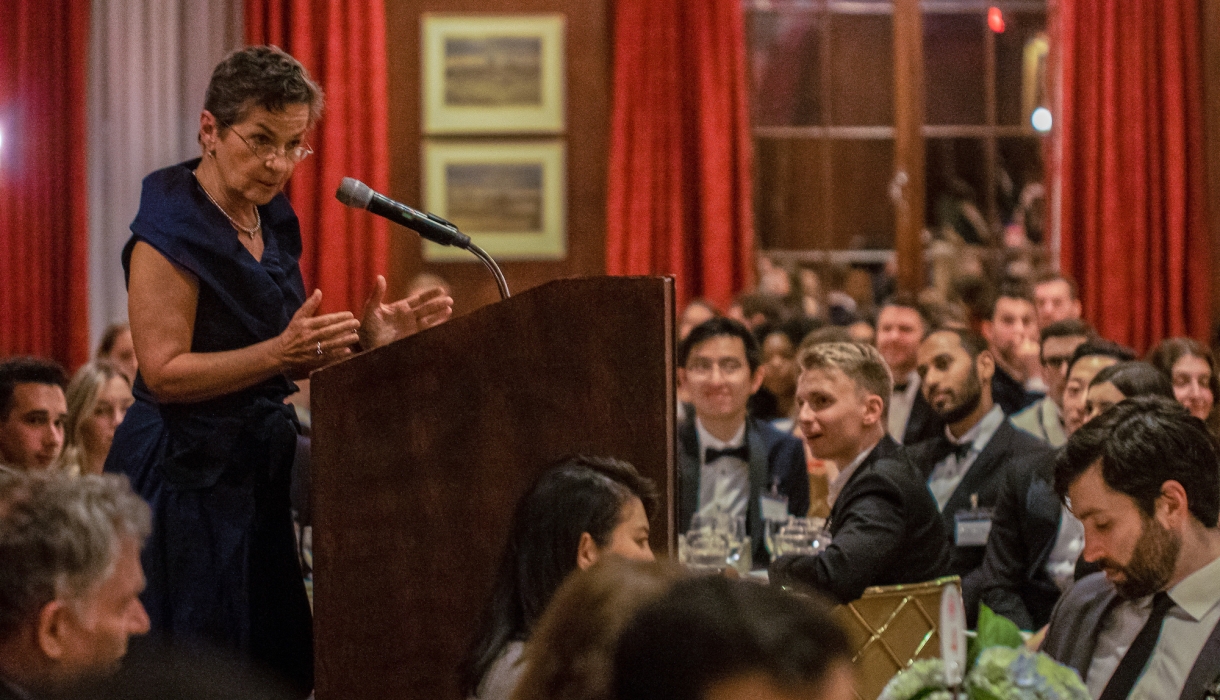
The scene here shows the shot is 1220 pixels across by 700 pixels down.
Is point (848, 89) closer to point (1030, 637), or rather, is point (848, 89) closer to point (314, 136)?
point (314, 136)

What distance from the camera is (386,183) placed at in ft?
21.3

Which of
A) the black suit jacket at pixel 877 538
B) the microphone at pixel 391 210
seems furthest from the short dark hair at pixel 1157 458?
the microphone at pixel 391 210

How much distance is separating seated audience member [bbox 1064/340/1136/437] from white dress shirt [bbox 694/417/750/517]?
93 cm

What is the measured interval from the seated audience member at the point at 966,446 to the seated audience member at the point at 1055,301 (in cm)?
143

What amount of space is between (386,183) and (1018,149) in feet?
10.5

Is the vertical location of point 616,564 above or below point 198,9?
below

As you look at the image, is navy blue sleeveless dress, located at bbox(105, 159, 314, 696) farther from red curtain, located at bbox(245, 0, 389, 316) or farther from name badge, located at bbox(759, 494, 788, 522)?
red curtain, located at bbox(245, 0, 389, 316)

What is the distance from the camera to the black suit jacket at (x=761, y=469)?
3666 millimetres

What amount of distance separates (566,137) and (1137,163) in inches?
111

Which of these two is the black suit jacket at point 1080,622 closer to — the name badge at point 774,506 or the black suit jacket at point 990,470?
the name badge at point 774,506

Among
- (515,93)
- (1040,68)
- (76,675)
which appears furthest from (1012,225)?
(76,675)

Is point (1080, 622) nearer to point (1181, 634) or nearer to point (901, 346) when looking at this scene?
point (1181, 634)

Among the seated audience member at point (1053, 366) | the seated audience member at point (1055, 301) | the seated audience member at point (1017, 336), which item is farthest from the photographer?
the seated audience member at point (1055, 301)

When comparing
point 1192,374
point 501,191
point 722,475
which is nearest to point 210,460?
point 722,475
